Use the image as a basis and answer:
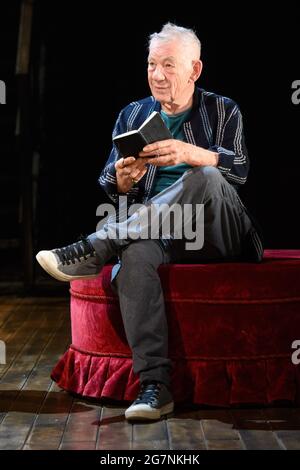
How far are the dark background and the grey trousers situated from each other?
2.46m

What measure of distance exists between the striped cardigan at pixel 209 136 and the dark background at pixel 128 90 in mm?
2262

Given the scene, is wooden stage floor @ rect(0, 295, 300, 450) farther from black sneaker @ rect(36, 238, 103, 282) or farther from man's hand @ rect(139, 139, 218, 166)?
man's hand @ rect(139, 139, 218, 166)

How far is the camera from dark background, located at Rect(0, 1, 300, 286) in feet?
17.0

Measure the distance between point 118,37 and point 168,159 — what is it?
9.61 feet

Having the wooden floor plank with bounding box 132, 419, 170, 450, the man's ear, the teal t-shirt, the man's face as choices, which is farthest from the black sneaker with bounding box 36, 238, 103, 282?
the man's ear

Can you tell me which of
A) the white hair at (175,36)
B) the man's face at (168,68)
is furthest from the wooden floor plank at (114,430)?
the white hair at (175,36)

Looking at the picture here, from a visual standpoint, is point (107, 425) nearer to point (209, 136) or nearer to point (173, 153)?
point (173, 153)

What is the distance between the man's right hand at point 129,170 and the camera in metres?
2.70

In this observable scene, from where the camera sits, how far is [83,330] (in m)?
2.88

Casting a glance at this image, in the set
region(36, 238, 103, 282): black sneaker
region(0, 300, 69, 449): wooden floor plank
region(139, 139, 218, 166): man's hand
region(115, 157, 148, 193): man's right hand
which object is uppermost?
region(139, 139, 218, 166): man's hand

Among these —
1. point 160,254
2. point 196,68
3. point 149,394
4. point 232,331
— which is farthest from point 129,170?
point 149,394

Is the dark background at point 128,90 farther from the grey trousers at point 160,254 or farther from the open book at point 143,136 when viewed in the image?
the open book at point 143,136
